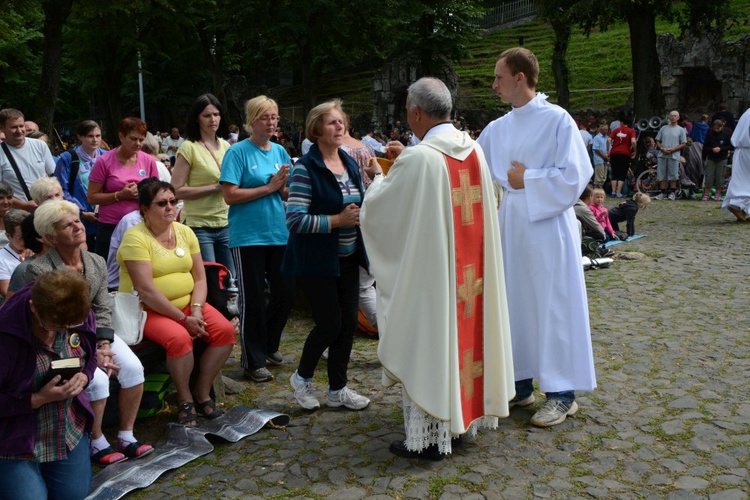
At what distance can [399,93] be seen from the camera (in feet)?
130

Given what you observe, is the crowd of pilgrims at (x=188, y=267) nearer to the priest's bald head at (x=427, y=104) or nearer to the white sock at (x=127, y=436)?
the white sock at (x=127, y=436)

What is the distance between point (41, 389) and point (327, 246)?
189 centimetres

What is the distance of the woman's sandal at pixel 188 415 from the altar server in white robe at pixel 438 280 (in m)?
1.32

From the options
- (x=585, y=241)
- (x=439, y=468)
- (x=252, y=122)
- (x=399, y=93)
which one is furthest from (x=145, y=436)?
(x=399, y=93)

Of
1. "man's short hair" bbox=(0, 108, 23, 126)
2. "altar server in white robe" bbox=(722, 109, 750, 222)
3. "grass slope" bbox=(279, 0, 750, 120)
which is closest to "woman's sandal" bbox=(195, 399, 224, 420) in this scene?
"man's short hair" bbox=(0, 108, 23, 126)

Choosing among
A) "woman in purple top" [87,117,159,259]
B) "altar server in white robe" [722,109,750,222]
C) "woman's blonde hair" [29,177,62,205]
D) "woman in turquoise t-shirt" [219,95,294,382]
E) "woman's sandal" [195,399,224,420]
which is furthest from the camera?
"altar server in white robe" [722,109,750,222]

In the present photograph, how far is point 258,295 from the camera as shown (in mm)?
6117

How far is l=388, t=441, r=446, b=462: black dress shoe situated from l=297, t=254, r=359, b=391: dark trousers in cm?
81

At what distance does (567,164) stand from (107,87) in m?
33.3

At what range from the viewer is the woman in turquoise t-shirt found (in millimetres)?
5988

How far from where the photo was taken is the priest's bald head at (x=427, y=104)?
4.49m

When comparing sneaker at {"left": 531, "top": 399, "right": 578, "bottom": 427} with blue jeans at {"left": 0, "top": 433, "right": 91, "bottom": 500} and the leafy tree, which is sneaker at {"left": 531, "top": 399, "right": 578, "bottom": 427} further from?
the leafy tree

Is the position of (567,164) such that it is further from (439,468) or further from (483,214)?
(439,468)

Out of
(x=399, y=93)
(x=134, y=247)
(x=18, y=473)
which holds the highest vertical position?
(x=399, y=93)
